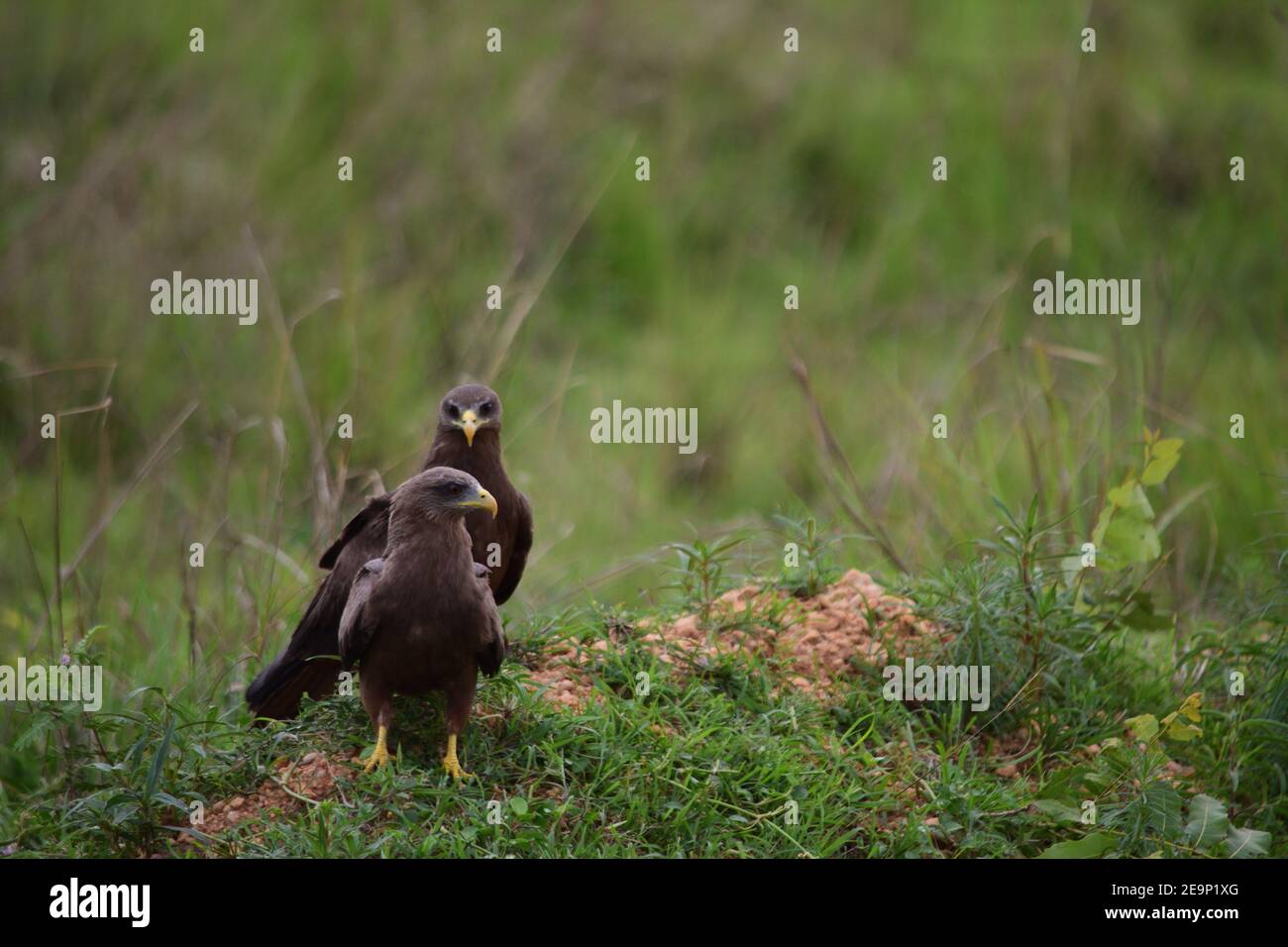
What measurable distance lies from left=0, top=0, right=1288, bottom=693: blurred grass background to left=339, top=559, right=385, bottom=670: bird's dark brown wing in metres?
1.29

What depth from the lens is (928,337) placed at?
8.61m

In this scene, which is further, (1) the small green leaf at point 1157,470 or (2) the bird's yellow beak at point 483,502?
(1) the small green leaf at point 1157,470

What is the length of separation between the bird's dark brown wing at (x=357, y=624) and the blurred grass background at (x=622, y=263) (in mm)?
1285

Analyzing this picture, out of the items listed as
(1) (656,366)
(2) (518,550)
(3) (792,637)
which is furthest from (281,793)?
(1) (656,366)

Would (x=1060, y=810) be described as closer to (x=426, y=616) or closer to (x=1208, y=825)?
(x=1208, y=825)

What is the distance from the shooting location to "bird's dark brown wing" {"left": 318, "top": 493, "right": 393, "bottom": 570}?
15.6 ft

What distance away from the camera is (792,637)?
513cm

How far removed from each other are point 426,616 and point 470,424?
834 millimetres

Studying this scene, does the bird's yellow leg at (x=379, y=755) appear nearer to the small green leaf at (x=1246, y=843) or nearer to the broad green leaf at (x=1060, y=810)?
the broad green leaf at (x=1060, y=810)

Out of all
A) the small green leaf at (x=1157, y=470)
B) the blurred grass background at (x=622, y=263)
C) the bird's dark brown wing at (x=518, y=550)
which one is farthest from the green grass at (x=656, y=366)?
the small green leaf at (x=1157, y=470)

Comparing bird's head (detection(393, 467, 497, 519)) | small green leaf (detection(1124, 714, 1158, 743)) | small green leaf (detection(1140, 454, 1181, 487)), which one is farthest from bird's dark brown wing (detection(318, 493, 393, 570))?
small green leaf (detection(1140, 454, 1181, 487))

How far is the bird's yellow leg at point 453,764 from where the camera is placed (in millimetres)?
4273

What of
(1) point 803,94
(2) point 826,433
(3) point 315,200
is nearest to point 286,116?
(3) point 315,200

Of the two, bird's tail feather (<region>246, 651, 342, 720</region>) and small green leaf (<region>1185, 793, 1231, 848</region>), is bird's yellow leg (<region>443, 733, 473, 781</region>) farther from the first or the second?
small green leaf (<region>1185, 793, 1231, 848</region>)
